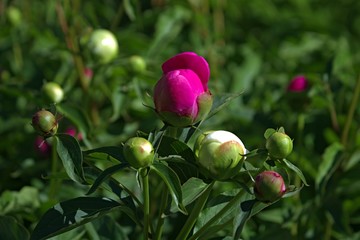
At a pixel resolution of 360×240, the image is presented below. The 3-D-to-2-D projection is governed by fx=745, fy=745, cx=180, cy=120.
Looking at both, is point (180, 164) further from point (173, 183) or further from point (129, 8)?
point (129, 8)

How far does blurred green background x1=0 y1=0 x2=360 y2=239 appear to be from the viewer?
5.92 feet

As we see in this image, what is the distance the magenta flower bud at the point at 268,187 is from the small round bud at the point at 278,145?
0.04 metres

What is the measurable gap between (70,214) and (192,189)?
0.64 feet

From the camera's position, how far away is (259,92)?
95.3 inches

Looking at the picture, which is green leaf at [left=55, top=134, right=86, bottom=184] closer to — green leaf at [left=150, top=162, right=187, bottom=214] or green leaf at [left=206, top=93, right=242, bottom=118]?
green leaf at [left=150, top=162, right=187, bottom=214]

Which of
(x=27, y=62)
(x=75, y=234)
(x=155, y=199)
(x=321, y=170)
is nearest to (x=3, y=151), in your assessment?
(x=27, y=62)

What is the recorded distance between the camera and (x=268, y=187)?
1.08 meters

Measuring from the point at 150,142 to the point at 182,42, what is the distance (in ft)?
5.33

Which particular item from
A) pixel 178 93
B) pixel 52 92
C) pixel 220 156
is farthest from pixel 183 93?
pixel 52 92

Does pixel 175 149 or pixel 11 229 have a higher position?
pixel 175 149

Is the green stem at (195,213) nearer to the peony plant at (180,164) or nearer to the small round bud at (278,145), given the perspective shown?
the peony plant at (180,164)

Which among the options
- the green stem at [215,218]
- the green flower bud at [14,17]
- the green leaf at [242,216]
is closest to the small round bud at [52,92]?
the green flower bud at [14,17]

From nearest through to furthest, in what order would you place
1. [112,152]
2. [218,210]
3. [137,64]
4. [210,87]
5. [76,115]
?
[112,152]
[218,210]
[76,115]
[137,64]
[210,87]

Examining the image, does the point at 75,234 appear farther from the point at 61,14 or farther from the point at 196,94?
the point at 61,14
